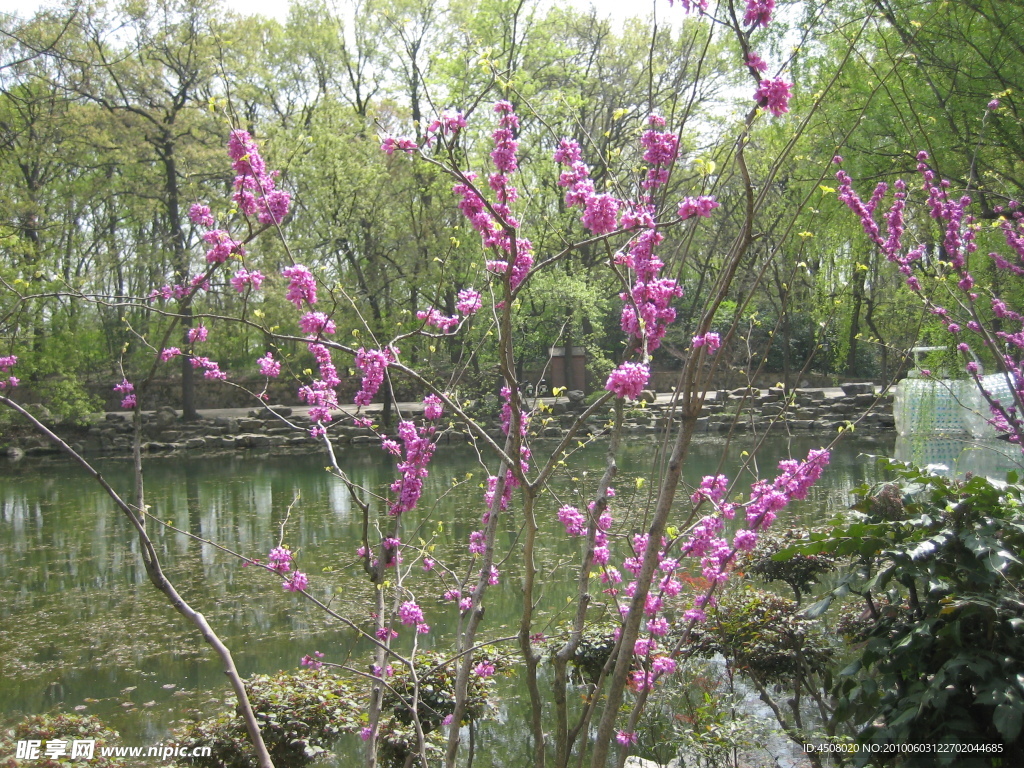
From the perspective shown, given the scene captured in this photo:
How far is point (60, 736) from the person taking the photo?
9.94 feet

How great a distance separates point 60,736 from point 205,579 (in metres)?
5.05

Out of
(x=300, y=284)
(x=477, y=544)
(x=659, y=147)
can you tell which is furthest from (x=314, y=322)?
(x=659, y=147)

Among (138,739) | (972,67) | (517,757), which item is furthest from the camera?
(972,67)

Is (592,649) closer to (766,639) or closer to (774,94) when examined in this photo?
(766,639)

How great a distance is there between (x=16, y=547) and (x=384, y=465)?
6.13 metres

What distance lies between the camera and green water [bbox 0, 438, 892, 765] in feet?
17.0

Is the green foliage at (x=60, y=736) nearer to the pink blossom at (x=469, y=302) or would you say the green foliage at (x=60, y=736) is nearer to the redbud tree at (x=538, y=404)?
the redbud tree at (x=538, y=404)

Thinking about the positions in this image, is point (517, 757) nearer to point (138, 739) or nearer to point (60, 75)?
point (138, 739)

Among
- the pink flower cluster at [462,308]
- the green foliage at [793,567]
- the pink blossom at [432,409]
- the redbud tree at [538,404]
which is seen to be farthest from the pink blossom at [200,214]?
the green foliage at [793,567]

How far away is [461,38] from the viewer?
21844 mm

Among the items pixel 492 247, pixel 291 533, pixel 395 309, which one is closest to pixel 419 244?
pixel 395 309

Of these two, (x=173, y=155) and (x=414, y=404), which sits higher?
(x=173, y=155)

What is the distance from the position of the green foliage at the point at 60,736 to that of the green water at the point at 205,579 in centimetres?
96

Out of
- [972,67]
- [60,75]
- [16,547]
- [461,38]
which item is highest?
[461,38]
